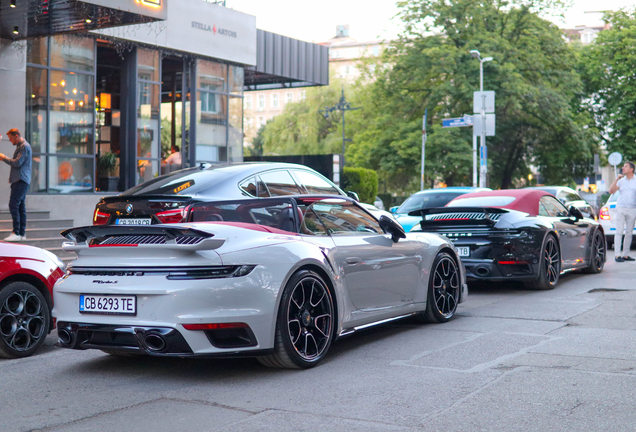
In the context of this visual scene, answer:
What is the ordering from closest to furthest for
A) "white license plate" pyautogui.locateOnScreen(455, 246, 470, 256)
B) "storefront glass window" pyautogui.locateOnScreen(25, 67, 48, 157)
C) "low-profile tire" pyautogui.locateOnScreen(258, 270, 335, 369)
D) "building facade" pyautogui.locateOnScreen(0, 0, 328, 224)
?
"low-profile tire" pyautogui.locateOnScreen(258, 270, 335, 369) < "white license plate" pyautogui.locateOnScreen(455, 246, 470, 256) < "building facade" pyautogui.locateOnScreen(0, 0, 328, 224) < "storefront glass window" pyautogui.locateOnScreen(25, 67, 48, 157)

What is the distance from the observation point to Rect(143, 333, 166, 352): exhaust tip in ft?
15.8

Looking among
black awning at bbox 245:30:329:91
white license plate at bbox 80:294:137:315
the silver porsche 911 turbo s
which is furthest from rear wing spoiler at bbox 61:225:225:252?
black awning at bbox 245:30:329:91

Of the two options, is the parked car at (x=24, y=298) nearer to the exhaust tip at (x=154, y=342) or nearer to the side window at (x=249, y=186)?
the exhaust tip at (x=154, y=342)

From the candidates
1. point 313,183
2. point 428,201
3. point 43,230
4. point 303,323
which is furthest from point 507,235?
point 43,230

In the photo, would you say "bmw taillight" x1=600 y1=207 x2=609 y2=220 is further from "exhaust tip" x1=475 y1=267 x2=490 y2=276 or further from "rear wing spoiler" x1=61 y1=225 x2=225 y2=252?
"rear wing spoiler" x1=61 y1=225 x2=225 y2=252

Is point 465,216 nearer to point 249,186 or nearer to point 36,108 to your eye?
point 249,186

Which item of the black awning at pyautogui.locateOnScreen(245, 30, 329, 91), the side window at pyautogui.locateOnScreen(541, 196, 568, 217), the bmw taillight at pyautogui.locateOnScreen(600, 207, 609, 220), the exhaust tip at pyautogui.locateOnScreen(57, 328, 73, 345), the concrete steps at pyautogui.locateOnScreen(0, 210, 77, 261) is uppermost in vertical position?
the black awning at pyautogui.locateOnScreen(245, 30, 329, 91)

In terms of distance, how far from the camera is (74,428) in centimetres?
402

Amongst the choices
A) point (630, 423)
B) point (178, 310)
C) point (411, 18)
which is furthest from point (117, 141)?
point (411, 18)

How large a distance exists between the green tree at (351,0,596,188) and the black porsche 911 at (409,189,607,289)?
1053 inches

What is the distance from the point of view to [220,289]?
4840mm

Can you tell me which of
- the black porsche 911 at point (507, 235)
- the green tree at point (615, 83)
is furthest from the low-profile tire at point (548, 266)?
the green tree at point (615, 83)

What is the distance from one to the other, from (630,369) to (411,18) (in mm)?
36092

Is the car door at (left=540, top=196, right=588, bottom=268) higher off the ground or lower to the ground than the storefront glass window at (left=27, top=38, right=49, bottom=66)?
lower
